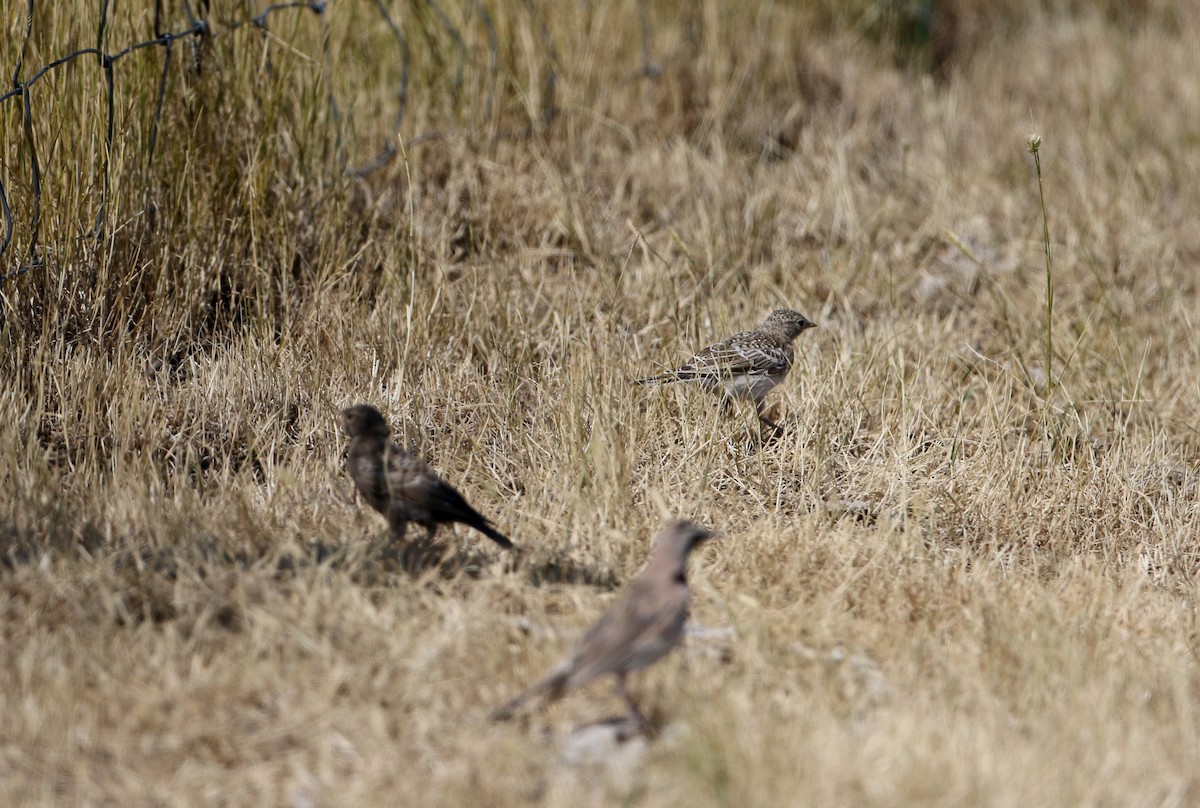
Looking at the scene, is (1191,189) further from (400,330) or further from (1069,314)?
(400,330)

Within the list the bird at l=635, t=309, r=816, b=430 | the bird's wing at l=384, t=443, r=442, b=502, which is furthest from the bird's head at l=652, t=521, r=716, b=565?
the bird at l=635, t=309, r=816, b=430

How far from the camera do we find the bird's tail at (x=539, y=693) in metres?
3.28

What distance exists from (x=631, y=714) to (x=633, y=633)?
0.68 ft

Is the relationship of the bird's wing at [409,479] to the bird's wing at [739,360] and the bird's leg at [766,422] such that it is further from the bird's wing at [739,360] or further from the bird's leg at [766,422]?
the bird's leg at [766,422]

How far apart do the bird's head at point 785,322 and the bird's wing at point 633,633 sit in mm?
2490

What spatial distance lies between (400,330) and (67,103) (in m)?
1.55

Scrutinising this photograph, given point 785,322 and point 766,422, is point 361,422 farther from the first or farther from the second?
point 785,322

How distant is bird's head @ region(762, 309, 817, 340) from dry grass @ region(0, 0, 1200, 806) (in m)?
0.27

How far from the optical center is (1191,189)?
7.81 m

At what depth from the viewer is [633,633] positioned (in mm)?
3346

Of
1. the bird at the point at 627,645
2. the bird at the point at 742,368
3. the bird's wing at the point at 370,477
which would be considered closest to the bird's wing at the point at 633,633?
the bird at the point at 627,645

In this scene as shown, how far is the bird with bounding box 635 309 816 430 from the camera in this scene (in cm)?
525

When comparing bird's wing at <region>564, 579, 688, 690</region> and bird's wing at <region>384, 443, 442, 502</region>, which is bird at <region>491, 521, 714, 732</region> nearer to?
bird's wing at <region>564, 579, 688, 690</region>

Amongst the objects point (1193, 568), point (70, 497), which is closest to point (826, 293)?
point (1193, 568)
